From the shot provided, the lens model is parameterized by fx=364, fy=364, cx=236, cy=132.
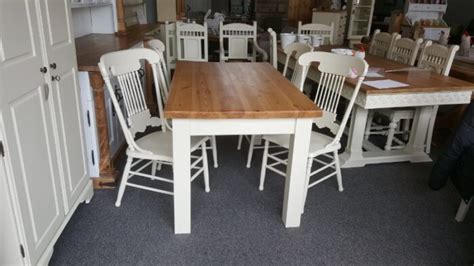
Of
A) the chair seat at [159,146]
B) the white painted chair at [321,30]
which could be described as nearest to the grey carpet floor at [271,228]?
the chair seat at [159,146]

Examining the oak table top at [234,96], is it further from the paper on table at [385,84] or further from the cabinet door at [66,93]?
the paper on table at [385,84]

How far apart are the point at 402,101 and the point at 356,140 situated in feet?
1.65

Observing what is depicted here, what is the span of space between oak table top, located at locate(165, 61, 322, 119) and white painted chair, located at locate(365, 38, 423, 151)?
1102mm

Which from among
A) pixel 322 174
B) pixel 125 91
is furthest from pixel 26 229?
pixel 322 174

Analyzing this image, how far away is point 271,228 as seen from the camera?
6.96 feet

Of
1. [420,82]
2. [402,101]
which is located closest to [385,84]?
[402,101]

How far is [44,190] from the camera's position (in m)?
1.63

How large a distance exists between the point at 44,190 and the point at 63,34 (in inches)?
30.7

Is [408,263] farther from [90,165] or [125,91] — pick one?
[90,165]

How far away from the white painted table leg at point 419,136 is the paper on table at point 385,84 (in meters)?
0.53

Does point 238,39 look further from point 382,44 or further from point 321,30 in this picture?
point 382,44

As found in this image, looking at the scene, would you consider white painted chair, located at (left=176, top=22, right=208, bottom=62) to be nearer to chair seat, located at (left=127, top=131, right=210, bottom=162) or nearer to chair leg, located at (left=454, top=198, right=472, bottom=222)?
chair seat, located at (left=127, top=131, right=210, bottom=162)

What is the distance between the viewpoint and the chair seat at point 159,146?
2.07 m

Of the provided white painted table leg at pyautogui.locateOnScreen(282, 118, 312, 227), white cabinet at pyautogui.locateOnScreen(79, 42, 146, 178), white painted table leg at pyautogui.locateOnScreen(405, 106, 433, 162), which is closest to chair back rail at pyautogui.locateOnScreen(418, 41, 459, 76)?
white painted table leg at pyautogui.locateOnScreen(405, 106, 433, 162)
